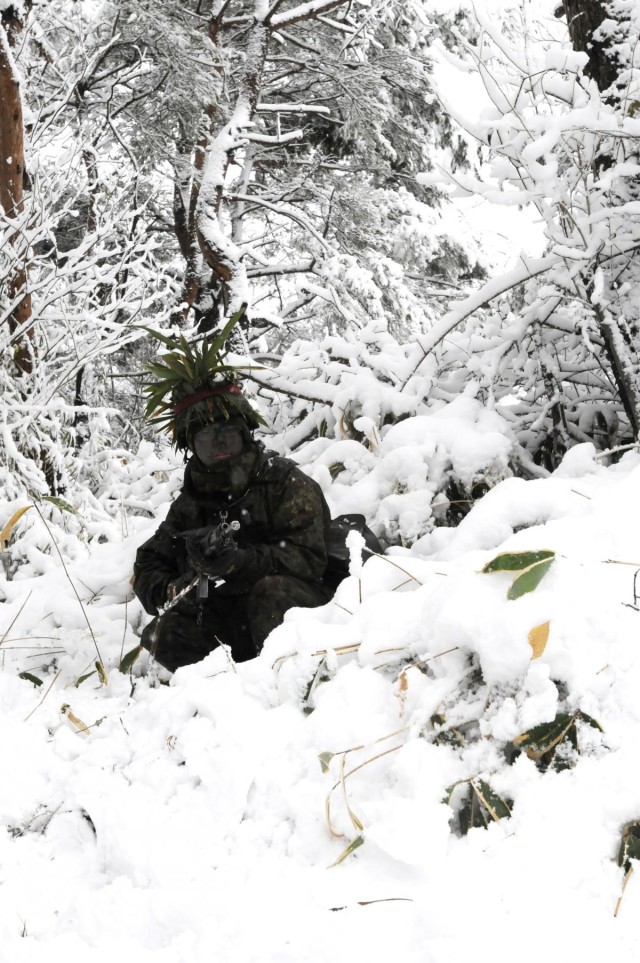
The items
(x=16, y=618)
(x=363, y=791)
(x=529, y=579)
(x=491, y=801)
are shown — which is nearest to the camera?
(x=491, y=801)

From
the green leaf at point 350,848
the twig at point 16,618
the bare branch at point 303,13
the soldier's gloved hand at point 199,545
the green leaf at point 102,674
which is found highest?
the bare branch at point 303,13

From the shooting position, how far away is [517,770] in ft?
4.10

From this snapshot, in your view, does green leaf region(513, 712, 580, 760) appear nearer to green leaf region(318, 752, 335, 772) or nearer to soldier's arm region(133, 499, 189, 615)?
green leaf region(318, 752, 335, 772)

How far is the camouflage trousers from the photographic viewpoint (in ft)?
8.28

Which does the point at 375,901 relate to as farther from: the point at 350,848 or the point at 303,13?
the point at 303,13

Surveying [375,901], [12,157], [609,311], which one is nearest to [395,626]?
[375,901]

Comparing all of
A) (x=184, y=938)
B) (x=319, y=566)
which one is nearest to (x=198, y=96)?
(x=319, y=566)

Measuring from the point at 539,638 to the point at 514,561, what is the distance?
0.27m

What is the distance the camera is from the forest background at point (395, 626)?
115 centimetres

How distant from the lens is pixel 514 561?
1.56 metres

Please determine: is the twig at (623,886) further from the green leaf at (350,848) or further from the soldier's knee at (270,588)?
the soldier's knee at (270,588)

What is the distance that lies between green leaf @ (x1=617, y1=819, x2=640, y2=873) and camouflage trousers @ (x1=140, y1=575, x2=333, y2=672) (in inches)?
60.3

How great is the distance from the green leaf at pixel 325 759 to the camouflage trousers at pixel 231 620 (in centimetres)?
107

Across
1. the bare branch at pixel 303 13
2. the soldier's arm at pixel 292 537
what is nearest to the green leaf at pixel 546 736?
the soldier's arm at pixel 292 537
